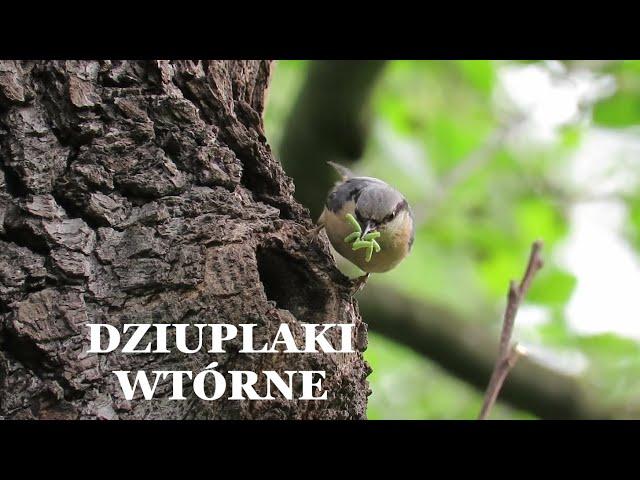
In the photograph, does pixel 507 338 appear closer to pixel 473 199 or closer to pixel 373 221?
pixel 373 221

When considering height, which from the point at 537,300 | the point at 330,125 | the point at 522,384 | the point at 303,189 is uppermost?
the point at 330,125

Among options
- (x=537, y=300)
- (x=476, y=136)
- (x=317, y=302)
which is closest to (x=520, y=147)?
(x=476, y=136)

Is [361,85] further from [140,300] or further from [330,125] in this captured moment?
[140,300]

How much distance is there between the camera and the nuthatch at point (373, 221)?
85.7 inches

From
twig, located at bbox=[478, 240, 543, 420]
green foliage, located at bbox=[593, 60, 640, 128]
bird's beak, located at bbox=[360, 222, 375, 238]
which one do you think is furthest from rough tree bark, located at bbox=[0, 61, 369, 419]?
green foliage, located at bbox=[593, 60, 640, 128]

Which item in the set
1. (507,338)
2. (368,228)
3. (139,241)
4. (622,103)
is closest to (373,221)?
(368,228)

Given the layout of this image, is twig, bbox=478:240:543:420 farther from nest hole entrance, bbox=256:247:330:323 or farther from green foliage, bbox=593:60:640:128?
green foliage, bbox=593:60:640:128

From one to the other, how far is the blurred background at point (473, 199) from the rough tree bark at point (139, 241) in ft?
2.88

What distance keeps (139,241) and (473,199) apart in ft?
7.59

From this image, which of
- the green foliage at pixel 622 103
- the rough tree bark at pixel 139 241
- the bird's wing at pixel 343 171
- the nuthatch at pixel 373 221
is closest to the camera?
the rough tree bark at pixel 139 241

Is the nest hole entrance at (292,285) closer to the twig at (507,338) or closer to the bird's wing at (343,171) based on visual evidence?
the twig at (507,338)

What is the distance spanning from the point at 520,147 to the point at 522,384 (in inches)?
53.7

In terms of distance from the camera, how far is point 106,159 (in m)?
1.69

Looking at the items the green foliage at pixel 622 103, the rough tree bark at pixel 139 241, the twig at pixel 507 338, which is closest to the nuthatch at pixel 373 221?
the rough tree bark at pixel 139 241
